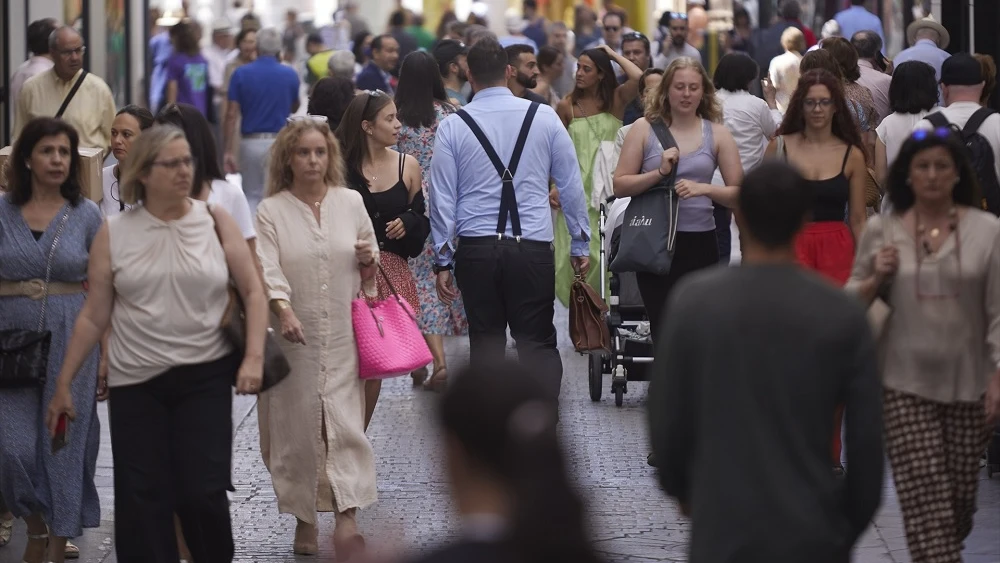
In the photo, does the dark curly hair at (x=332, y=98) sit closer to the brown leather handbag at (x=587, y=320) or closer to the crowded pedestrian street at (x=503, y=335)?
the crowded pedestrian street at (x=503, y=335)

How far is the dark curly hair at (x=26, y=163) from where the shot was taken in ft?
23.2

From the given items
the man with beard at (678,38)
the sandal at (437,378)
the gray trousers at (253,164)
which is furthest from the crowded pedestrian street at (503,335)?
the gray trousers at (253,164)

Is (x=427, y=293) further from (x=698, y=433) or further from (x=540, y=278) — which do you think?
(x=698, y=433)

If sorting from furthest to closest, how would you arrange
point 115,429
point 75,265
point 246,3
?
point 246,3 → point 75,265 → point 115,429

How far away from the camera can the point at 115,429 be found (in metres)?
6.08

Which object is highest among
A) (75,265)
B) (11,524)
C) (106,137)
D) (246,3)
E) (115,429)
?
(246,3)

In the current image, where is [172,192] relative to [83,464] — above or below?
above

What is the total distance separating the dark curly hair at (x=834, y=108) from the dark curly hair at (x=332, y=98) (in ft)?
10.1

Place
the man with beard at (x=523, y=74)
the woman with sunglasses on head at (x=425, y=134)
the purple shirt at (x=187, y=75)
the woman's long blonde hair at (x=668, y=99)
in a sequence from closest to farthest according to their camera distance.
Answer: the woman's long blonde hair at (x=668, y=99) < the woman with sunglasses on head at (x=425, y=134) < the man with beard at (x=523, y=74) < the purple shirt at (x=187, y=75)

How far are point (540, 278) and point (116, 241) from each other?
2.80 m

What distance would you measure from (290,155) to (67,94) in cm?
607

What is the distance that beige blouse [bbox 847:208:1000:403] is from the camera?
5.88 metres

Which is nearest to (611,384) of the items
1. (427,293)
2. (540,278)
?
(427,293)

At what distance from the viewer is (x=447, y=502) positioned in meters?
8.13
